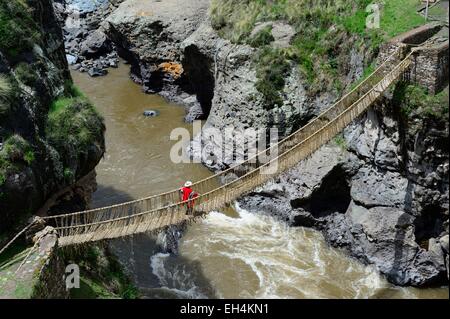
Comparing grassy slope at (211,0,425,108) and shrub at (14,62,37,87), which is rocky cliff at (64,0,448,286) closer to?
grassy slope at (211,0,425,108)

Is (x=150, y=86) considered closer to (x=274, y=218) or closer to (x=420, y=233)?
(x=274, y=218)

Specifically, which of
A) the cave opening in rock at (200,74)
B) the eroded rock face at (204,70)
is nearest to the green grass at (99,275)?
the eroded rock face at (204,70)

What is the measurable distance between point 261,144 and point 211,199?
6.26 meters

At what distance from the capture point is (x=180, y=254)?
18719 mm

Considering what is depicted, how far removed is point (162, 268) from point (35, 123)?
244 inches

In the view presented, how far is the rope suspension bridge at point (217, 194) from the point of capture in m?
14.6

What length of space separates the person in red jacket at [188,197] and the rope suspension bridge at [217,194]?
0.11m

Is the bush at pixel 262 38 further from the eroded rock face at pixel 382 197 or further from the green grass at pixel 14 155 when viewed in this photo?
the green grass at pixel 14 155

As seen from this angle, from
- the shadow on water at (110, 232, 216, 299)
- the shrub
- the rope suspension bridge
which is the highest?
the shrub

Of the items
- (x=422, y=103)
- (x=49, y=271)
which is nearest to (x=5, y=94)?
(x=49, y=271)

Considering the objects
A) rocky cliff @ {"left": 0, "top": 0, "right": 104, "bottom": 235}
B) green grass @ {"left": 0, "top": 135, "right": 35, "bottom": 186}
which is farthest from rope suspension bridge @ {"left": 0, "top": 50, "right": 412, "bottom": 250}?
green grass @ {"left": 0, "top": 135, "right": 35, "bottom": 186}

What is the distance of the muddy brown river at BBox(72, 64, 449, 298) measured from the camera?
17.0m

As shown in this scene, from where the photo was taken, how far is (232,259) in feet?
60.4

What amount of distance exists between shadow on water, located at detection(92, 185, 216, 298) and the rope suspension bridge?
5.24ft
